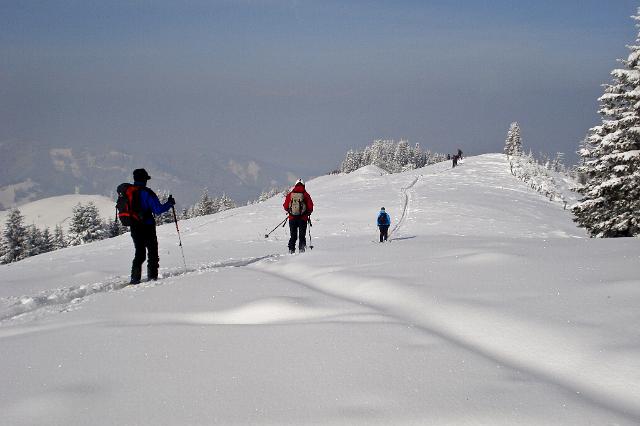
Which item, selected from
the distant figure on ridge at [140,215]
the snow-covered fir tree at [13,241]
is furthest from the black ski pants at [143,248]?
the snow-covered fir tree at [13,241]

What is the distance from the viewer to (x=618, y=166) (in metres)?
18.9

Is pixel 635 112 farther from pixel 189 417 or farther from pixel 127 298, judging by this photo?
pixel 189 417

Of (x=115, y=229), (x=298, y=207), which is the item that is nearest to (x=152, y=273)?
(x=115, y=229)

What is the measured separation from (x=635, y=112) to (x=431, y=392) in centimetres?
2113

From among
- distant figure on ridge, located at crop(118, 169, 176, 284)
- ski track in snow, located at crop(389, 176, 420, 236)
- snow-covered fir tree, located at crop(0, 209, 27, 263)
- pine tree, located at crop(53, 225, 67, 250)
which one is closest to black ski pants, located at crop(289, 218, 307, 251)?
distant figure on ridge, located at crop(118, 169, 176, 284)

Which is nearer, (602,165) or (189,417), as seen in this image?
(189,417)

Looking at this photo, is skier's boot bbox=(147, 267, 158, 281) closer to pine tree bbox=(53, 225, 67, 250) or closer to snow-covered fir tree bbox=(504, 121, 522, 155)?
pine tree bbox=(53, 225, 67, 250)

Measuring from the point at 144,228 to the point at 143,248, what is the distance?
420 millimetres

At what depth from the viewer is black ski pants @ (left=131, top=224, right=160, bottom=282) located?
9062 millimetres

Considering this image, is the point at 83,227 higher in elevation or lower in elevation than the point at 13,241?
higher

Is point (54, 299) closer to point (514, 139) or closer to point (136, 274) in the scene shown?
point (136, 274)

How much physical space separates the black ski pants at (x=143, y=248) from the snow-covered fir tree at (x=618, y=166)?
1841cm

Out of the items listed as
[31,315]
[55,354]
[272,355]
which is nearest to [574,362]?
[272,355]

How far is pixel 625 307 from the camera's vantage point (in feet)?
14.4
